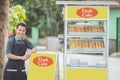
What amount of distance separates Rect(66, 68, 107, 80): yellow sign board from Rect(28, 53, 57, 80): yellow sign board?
1.50 metres

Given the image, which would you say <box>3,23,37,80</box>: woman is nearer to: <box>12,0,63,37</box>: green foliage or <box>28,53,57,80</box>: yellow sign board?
<box>28,53,57,80</box>: yellow sign board

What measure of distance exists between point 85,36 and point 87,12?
0.65 m

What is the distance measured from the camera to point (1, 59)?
11.1m

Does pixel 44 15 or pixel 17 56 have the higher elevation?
pixel 44 15

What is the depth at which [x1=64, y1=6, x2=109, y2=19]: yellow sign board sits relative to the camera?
11.8m

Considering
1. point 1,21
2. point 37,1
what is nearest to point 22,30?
point 1,21

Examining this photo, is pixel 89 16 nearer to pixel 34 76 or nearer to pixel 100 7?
pixel 100 7

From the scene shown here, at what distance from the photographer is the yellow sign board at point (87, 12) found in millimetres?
11797

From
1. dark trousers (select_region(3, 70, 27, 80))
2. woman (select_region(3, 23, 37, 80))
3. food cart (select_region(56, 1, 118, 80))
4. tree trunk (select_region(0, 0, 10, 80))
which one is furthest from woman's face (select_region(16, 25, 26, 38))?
food cart (select_region(56, 1, 118, 80))

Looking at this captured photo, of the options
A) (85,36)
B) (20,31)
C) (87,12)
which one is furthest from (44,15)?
(20,31)

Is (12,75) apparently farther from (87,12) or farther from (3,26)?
(87,12)

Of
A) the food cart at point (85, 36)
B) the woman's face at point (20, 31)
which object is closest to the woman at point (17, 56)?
the woman's face at point (20, 31)

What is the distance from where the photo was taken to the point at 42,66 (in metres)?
10.5

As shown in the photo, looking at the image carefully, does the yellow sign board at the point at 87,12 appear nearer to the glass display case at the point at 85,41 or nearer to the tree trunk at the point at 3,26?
the glass display case at the point at 85,41
